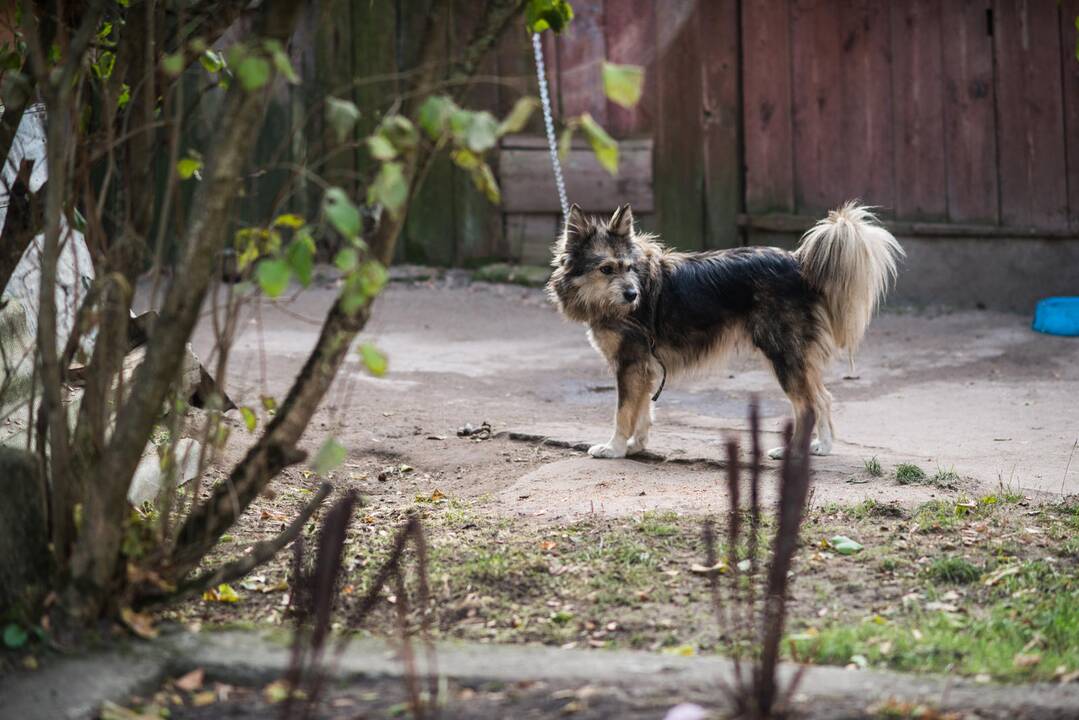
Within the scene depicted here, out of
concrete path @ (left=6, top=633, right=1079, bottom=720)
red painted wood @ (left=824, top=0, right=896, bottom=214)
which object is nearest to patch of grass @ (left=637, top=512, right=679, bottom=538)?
concrete path @ (left=6, top=633, right=1079, bottom=720)

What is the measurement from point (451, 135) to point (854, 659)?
5.76ft

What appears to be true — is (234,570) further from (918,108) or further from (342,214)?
(918,108)

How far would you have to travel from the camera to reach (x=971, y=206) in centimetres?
1093

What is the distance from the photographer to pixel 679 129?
38.3 feet

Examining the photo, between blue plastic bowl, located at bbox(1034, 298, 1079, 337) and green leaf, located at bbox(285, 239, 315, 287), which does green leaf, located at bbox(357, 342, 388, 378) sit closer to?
green leaf, located at bbox(285, 239, 315, 287)

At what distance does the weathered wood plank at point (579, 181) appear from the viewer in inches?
460

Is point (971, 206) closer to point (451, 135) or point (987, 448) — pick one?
point (987, 448)

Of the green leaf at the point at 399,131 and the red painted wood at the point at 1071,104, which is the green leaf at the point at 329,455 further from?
the red painted wood at the point at 1071,104

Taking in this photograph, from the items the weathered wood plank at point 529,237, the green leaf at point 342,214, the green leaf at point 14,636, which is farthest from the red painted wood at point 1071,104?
the green leaf at point 14,636

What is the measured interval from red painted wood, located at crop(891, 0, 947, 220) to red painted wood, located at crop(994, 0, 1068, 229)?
490 millimetres

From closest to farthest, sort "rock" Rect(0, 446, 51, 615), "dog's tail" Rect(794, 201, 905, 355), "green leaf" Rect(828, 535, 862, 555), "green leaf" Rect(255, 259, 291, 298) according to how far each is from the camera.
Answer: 1. "green leaf" Rect(255, 259, 291, 298)
2. "rock" Rect(0, 446, 51, 615)
3. "green leaf" Rect(828, 535, 862, 555)
4. "dog's tail" Rect(794, 201, 905, 355)

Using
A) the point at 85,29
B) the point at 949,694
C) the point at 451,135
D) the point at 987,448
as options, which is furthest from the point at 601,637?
the point at 987,448

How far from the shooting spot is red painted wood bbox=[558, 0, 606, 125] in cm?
1160

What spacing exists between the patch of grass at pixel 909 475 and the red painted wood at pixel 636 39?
6.52 m
